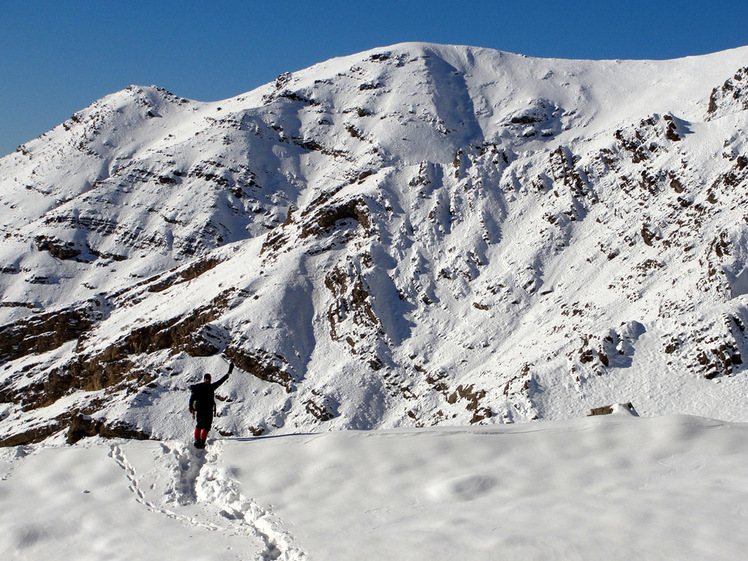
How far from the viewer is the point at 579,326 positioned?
132ft

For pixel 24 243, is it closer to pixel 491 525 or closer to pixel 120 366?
pixel 120 366

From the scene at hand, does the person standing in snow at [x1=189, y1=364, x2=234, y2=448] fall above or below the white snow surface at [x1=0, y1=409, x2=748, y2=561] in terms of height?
above

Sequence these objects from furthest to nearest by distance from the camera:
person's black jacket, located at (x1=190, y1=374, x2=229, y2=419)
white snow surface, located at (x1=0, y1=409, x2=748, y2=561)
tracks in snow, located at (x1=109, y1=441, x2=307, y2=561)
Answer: person's black jacket, located at (x1=190, y1=374, x2=229, y2=419) < tracks in snow, located at (x1=109, y1=441, x2=307, y2=561) < white snow surface, located at (x1=0, y1=409, x2=748, y2=561)

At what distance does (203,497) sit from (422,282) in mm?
45636

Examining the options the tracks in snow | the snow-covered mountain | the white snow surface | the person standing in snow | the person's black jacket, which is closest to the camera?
the white snow surface

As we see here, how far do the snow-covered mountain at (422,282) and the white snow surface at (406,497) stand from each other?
26700mm

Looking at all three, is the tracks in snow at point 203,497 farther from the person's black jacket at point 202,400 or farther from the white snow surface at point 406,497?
the person's black jacket at point 202,400

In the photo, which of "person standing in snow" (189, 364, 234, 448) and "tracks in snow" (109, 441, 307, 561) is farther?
"person standing in snow" (189, 364, 234, 448)

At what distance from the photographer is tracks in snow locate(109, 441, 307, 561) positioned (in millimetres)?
7322

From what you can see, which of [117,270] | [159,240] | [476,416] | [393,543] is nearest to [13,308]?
[117,270]

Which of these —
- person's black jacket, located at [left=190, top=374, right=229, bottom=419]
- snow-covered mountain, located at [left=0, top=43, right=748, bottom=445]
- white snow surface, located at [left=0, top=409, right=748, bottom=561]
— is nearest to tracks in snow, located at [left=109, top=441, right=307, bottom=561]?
white snow surface, located at [left=0, top=409, right=748, bottom=561]

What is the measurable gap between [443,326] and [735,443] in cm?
4226

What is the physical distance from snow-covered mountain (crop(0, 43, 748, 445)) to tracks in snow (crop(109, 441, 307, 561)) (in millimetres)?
27734

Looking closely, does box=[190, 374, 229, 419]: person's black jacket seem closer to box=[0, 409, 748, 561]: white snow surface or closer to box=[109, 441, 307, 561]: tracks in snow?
box=[109, 441, 307, 561]: tracks in snow
